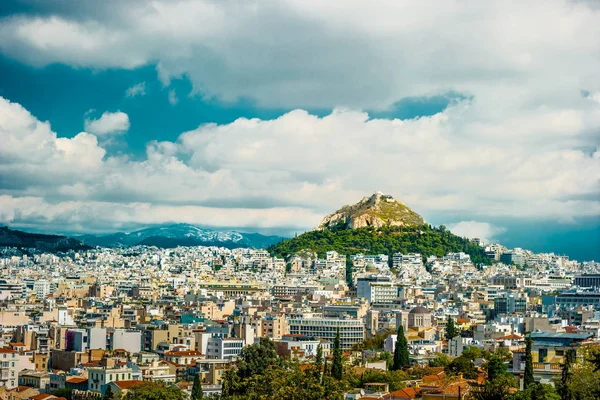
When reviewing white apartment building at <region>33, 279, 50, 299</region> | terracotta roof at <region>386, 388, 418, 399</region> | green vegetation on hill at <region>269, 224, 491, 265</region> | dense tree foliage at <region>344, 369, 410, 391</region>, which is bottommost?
terracotta roof at <region>386, 388, 418, 399</region>

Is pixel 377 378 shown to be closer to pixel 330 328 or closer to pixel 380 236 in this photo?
pixel 330 328

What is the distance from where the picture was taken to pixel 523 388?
3928 cm

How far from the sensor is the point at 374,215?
432 feet

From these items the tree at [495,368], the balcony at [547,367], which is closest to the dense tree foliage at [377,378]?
the tree at [495,368]

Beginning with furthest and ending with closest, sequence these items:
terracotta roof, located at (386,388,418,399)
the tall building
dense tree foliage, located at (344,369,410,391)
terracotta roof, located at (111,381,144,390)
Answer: the tall building
dense tree foliage, located at (344,369,410,391)
terracotta roof, located at (111,381,144,390)
terracotta roof, located at (386,388,418,399)

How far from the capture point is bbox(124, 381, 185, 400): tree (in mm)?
37938

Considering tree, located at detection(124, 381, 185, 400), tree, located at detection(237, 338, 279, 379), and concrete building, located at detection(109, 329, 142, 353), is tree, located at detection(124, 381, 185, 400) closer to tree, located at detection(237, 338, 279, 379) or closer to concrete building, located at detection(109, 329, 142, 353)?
tree, located at detection(237, 338, 279, 379)

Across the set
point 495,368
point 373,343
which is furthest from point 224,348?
point 495,368

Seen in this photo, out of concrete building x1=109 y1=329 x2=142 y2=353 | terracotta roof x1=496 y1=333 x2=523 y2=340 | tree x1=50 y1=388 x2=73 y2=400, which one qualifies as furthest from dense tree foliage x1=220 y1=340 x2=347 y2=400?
terracotta roof x1=496 y1=333 x2=523 y2=340

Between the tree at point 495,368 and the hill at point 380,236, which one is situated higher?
the hill at point 380,236

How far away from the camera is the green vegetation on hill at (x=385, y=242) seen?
123000 millimetres

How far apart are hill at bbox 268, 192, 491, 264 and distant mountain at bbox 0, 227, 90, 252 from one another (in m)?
53.3

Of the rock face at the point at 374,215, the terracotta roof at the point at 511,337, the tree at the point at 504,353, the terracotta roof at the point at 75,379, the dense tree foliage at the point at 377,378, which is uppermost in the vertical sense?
the rock face at the point at 374,215

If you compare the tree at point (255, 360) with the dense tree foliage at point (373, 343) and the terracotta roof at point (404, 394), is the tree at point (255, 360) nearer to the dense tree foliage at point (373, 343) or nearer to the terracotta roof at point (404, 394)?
the terracotta roof at point (404, 394)
